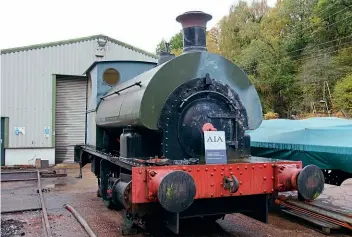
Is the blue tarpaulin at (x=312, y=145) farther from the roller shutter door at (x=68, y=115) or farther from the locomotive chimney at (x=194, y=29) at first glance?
the roller shutter door at (x=68, y=115)

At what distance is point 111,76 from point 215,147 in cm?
387

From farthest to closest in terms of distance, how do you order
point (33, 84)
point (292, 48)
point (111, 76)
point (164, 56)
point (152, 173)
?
point (292, 48) → point (33, 84) → point (111, 76) → point (164, 56) → point (152, 173)

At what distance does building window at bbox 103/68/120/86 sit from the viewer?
777 centimetres

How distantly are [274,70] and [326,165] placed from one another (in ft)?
93.6

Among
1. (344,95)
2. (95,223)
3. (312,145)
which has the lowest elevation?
(95,223)

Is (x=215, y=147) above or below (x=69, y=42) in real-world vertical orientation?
below

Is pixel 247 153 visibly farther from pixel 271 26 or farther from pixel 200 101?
pixel 271 26

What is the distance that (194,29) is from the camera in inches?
211

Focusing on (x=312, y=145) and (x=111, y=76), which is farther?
(x=111, y=76)

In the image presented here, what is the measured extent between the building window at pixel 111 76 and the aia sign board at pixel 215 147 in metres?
3.66

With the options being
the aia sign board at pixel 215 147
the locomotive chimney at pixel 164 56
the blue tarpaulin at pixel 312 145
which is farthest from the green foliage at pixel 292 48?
the aia sign board at pixel 215 147

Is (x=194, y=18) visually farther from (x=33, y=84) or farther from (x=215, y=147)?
(x=33, y=84)

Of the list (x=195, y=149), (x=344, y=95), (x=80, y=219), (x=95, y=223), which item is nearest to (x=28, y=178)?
(x=80, y=219)

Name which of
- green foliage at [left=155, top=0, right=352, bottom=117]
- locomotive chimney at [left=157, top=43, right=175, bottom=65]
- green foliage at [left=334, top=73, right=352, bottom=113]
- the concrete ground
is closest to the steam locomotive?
locomotive chimney at [left=157, top=43, right=175, bottom=65]
